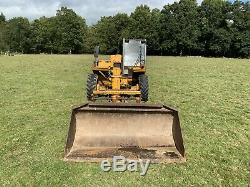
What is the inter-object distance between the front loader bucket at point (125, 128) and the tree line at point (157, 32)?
60723mm

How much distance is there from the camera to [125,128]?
668 cm

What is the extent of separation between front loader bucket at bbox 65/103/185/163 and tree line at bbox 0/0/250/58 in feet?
199

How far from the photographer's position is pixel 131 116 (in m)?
6.68

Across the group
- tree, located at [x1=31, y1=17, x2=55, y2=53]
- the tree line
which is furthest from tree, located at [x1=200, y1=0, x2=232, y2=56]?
tree, located at [x1=31, y1=17, x2=55, y2=53]

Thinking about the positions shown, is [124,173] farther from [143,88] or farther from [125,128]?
[143,88]

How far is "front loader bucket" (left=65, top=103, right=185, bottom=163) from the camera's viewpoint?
6355mm

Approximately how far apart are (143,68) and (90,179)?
533 centimetres

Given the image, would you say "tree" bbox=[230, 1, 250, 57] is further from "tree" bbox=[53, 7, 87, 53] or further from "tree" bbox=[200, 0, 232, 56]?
"tree" bbox=[53, 7, 87, 53]

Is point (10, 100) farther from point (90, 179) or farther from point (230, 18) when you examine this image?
point (230, 18)

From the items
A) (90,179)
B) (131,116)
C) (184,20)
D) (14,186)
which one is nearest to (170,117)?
(131,116)

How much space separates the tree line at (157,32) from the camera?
6644 centimetres

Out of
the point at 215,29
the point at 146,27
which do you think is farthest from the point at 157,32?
the point at 215,29

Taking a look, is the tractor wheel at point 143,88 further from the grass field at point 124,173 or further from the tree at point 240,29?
the tree at point 240,29

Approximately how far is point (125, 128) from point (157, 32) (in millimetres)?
63981
